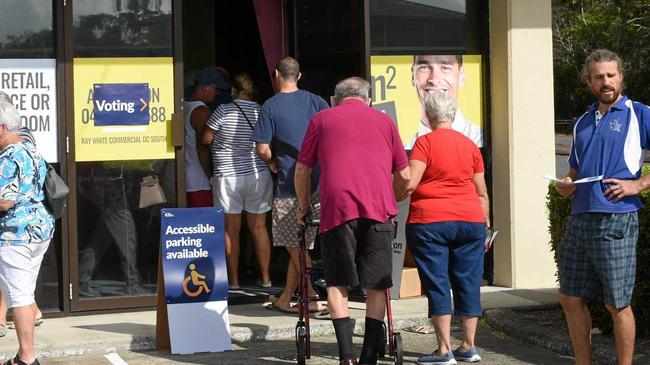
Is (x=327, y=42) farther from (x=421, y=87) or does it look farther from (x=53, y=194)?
(x=53, y=194)

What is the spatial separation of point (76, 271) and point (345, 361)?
9.81ft

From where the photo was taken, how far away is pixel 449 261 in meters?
7.32

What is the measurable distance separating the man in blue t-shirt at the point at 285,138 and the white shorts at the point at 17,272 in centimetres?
219

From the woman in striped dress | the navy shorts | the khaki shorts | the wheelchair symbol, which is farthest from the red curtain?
the navy shorts

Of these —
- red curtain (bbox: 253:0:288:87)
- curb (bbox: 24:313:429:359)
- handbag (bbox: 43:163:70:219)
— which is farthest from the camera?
red curtain (bbox: 253:0:288:87)

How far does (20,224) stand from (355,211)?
77.8 inches

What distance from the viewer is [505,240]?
1008cm

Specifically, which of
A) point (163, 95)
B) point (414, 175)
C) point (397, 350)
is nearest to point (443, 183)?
point (414, 175)

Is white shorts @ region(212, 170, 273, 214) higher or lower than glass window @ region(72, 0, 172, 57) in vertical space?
lower

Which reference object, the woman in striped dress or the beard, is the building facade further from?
the beard

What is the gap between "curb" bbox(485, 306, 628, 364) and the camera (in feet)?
24.0

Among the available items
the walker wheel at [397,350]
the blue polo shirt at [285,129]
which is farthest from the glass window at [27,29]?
the walker wheel at [397,350]

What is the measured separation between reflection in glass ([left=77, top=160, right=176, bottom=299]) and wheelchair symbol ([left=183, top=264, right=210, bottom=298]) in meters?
1.36

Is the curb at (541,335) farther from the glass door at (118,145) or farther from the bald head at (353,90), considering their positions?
the glass door at (118,145)
